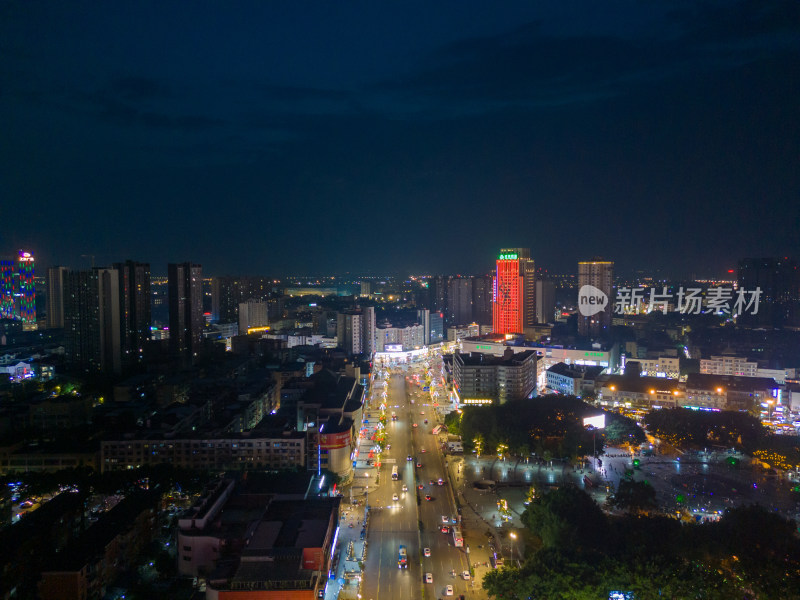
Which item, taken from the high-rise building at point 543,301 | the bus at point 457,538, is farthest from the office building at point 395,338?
the bus at point 457,538

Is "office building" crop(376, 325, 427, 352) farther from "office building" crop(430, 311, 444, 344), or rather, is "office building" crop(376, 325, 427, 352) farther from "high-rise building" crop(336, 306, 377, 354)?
"office building" crop(430, 311, 444, 344)

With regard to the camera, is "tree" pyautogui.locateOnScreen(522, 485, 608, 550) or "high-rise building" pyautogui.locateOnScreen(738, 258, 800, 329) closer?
"tree" pyautogui.locateOnScreen(522, 485, 608, 550)

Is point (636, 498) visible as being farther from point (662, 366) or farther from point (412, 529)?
point (662, 366)

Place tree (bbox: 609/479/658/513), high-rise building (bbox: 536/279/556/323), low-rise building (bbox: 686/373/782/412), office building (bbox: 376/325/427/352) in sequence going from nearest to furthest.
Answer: tree (bbox: 609/479/658/513) < low-rise building (bbox: 686/373/782/412) < office building (bbox: 376/325/427/352) < high-rise building (bbox: 536/279/556/323)

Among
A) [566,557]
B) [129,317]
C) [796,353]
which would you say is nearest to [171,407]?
[129,317]

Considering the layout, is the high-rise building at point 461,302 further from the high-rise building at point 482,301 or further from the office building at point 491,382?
the office building at point 491,382

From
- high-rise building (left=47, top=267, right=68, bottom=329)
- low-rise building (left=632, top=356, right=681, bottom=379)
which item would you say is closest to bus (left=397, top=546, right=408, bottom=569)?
low-rise building (left=632, top=356, right=681, bottom=379)

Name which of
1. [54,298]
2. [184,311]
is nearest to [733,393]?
[184,311]
